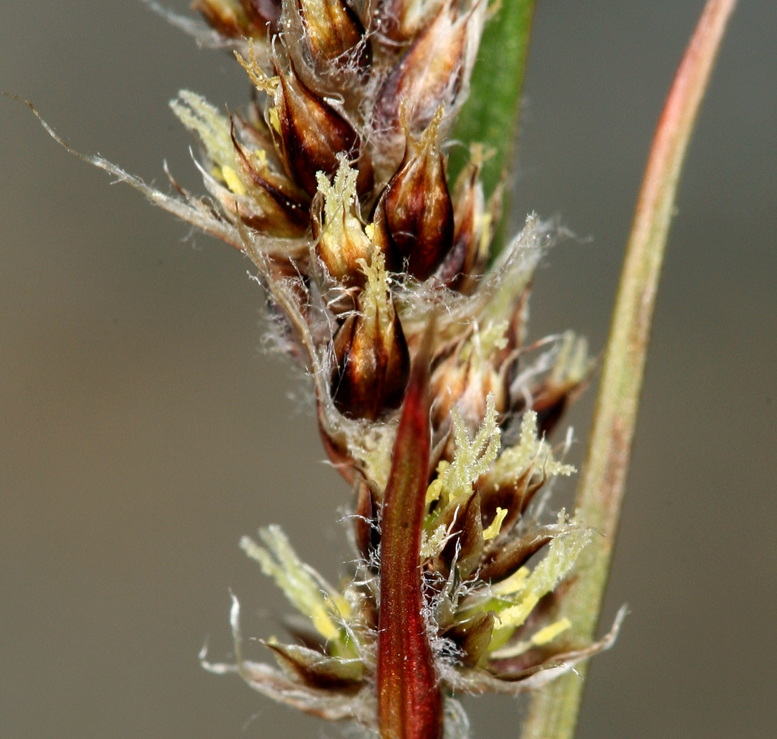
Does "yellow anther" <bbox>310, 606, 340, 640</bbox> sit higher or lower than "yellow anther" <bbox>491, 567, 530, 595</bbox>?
lower

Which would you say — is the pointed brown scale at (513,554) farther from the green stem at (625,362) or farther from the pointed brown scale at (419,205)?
the pointed brown scale at (419,205)

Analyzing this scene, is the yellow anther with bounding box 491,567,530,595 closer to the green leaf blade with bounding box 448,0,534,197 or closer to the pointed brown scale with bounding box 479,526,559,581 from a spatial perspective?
the pointed brown scale with bounding box 479,526,559,581

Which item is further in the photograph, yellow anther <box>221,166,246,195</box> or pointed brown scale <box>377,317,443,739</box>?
yellow anther <box>221,166,246,195</box>

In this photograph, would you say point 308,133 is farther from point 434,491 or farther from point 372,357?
point 434,491

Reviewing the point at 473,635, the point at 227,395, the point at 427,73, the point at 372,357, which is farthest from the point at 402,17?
the point at 227,395

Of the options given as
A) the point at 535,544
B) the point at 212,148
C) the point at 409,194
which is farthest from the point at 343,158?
the point at 535,544

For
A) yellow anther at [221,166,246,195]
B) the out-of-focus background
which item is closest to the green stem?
yellow anther at [221,166,246,195]

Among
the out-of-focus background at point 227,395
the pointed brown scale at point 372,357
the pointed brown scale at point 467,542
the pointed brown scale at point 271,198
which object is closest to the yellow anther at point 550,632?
the pointed brown scale at point 467,542

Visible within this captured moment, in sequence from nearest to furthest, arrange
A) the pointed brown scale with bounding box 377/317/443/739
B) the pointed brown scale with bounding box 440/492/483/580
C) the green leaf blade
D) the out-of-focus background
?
the pointed brown scale with bounding box 377/317/443/739 → the pointed brown scale with bounding box 440/492/483/580 → the green leaf blade → the out-of-focus background
